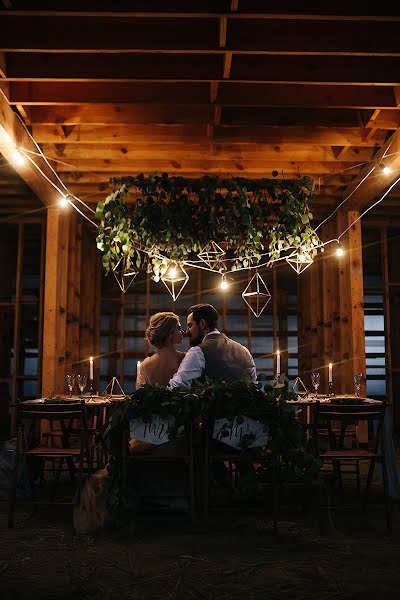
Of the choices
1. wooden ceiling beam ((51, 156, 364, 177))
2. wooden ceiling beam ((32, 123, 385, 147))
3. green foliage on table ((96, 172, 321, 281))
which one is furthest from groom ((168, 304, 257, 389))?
wooden ceiling beam ((51, 156, 364, 177))

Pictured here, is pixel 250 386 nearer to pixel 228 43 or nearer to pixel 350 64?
pixel 228 43

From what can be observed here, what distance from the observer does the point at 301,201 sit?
185 inches

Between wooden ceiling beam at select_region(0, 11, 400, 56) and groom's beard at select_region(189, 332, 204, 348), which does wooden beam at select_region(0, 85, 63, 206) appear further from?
groom's beard at select_region(189, 332, 204, 348)

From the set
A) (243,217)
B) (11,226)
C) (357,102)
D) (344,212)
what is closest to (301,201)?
(243,217)

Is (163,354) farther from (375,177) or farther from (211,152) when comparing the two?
(375,177)

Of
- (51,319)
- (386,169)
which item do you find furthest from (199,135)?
(51,319)

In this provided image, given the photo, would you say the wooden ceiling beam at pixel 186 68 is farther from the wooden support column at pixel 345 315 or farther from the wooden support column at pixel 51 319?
the wooden support column at pixel 345 315

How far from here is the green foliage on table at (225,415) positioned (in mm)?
3523

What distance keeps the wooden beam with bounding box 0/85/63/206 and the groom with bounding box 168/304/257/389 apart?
2.12 metres

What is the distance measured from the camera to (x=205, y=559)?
9.86 feet

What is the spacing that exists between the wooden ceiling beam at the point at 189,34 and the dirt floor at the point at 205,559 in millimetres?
3005

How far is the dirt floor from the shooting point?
261 centimetres

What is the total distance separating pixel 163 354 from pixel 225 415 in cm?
82

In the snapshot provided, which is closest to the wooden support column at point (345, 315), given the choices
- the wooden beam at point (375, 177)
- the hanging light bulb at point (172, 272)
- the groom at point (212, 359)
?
the wooden beam at point (375, 177)
